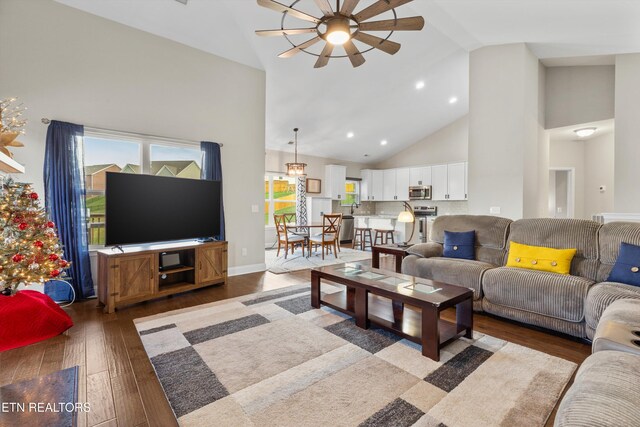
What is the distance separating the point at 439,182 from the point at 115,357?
7698 millimetres

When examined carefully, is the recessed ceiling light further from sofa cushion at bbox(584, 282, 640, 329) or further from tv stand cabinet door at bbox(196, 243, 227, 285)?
tv stand cabinet door at bbox(196, 243, 227, 285)

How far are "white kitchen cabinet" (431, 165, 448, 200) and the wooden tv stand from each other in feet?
19.5

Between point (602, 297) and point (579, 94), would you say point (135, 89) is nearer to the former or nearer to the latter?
point (602, 297)

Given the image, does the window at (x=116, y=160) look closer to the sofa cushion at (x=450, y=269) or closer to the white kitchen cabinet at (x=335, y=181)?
the sofa cushion at (x=450, y=269)

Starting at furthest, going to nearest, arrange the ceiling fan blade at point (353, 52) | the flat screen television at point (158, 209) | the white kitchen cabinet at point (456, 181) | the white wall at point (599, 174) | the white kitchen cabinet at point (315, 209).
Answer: the white kitchen cabinet at point (315, 209) → the white kitchen cabinet at point (456, 181) → the white wall at point (599, 174) → the flat screen television at point (158, 209) → the ceiling fan blade at point (353, 52)

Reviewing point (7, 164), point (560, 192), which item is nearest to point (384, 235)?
point (560, 192)

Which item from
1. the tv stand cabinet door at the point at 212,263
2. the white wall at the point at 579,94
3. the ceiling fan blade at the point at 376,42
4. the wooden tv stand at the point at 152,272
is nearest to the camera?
the ceiling fan blade at the point at 376,42

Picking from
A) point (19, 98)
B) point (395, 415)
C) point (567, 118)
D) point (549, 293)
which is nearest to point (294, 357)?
point (395, 415)

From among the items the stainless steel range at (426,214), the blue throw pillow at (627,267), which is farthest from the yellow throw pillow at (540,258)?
the stainless steel range at (426,214)

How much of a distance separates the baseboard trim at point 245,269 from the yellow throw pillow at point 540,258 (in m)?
3.63

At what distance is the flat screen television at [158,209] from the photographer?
345cm

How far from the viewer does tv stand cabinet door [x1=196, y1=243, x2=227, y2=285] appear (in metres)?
4.05

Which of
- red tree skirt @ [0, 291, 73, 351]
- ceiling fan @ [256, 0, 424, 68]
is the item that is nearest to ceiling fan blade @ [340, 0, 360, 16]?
ceiling fan @ [256, 0, 424, 68]

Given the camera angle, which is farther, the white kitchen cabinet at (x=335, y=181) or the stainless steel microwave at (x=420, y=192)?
the white kitchen cabinet at (x=335, y=181)
